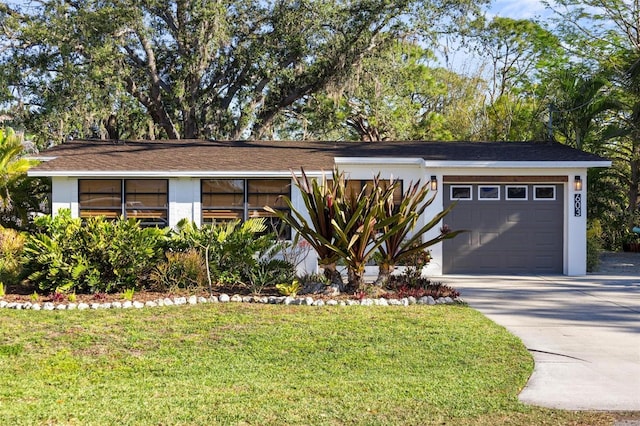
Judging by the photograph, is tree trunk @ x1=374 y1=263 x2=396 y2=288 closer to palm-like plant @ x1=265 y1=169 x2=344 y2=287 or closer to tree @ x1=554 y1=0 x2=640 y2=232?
palm-like plant @ x1=265 y1=169 x2=344 y2=287

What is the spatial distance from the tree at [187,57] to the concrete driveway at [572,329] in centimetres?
966

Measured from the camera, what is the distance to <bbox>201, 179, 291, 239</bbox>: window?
45.0 feet

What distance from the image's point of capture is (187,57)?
20.6 m

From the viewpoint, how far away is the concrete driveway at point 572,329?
18.4 feet

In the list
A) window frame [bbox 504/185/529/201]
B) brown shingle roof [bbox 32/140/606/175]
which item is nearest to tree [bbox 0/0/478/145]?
brown shingle roof [bbox 32/140/606/175]

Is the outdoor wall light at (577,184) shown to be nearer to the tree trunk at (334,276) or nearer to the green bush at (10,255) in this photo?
the tree trunk at (334,276)

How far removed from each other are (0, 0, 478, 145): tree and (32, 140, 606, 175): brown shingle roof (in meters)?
3.42

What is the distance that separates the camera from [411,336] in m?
7.57

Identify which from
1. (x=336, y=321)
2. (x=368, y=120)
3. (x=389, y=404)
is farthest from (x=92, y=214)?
(x=368, y=120)

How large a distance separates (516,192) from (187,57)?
11.4 meters

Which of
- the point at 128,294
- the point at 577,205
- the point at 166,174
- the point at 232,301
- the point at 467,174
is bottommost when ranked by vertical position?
the point at 232,301

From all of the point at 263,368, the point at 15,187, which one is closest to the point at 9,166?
the point at 15,187

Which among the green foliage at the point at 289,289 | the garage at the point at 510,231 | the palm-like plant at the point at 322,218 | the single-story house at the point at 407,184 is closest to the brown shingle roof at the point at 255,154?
the single-story house at the point at 407,184

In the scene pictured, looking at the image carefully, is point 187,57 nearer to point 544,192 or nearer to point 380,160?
point 380,160
